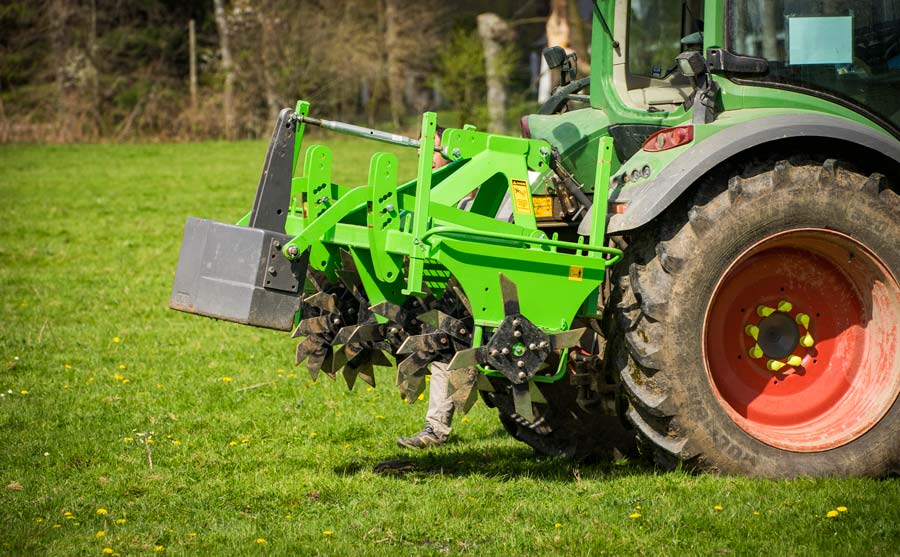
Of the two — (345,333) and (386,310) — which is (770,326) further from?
(345,333)

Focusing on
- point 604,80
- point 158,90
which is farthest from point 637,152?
point 158,90

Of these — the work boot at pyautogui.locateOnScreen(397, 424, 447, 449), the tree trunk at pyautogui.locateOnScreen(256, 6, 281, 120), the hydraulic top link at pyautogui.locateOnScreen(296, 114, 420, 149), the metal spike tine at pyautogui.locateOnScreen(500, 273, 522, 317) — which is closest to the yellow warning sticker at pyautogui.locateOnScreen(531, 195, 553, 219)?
the hydraulic top link at pyautogui.locateOnScreen(296, 114, 420, 149)

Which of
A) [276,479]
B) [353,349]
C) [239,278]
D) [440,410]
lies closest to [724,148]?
[353,349]

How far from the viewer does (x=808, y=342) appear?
4961 mm

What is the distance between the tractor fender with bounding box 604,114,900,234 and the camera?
4.60 m

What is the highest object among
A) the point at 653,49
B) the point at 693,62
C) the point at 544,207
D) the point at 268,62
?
the point at 268,62

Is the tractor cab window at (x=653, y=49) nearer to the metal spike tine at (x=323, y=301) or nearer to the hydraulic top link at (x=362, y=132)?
the hydraulic top link at (x=362, y=132)

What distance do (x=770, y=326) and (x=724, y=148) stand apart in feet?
2.88

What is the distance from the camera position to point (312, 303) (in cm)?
518

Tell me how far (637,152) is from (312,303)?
1658mm

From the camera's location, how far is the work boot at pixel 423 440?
5992 mm

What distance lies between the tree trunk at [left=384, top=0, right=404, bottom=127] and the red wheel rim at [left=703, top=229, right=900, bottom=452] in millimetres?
24503

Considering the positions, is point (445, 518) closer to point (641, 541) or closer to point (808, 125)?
point (641, 541)

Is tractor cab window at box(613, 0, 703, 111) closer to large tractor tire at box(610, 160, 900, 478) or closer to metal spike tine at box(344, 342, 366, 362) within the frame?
large tractor tire at box(610, 160, 900, 478)
